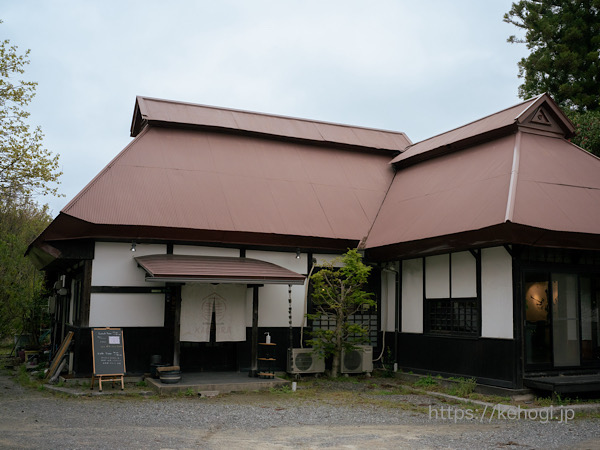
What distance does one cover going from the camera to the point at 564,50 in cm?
2186

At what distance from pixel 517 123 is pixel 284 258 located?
581 centimetres

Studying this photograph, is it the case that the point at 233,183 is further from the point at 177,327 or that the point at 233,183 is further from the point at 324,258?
the point at 177,327

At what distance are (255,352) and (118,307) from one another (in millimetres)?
2918

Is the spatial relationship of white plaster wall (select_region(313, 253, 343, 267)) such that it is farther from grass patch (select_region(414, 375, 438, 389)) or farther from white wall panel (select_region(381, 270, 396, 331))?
grass patch (select_region(414, 375, 438, 389))

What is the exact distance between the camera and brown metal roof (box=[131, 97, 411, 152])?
46.9 ft

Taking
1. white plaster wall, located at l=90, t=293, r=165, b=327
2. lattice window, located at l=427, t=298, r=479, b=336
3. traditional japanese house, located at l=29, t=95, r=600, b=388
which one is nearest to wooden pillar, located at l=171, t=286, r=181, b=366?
traditional japanese house, located at l=29, t=95, r=600, b=388

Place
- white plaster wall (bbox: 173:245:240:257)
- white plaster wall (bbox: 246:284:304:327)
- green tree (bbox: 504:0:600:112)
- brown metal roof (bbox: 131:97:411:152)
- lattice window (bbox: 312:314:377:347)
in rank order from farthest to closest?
green tree (bbox: 504:0:600:112) < brown metal roof (bbox: 131:97:411:152) < lattice window (bbox: 312:314:377:347) < white plaster wall (bbox: 246:284:304:327) < white plaster wall (bbox: 173:245:240:257)

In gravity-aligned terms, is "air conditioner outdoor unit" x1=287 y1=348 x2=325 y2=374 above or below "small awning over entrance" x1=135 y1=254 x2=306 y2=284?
below

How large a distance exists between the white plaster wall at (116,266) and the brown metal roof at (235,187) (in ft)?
2.13

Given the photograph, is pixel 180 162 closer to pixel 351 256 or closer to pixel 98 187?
pixel 98 187

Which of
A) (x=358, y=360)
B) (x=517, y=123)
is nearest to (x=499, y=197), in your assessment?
(x=517, y=123)

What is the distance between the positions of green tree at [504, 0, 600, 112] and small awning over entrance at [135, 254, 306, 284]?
15541mm

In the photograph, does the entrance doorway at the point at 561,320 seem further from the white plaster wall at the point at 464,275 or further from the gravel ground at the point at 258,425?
the gravel ground at the point at 258,425

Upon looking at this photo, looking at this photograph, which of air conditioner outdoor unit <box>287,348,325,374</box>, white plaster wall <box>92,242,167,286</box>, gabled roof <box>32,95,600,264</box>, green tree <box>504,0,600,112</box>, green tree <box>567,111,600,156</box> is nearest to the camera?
gabled roof <box>32,95,600,264</box>
